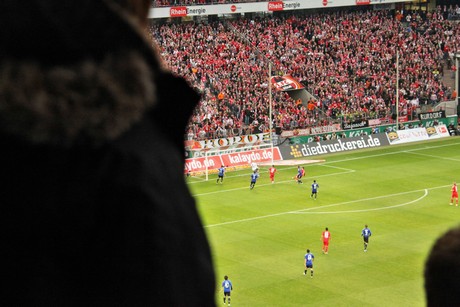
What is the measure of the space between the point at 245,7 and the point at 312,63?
20.4 feet

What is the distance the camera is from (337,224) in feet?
125

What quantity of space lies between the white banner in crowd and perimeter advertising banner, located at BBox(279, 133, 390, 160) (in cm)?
1358

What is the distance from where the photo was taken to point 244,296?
28734 mm

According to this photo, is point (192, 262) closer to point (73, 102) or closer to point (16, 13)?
point (73, 102)

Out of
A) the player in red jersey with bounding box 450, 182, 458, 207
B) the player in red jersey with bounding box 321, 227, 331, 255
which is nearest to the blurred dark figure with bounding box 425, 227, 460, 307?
the player in red jersey with bounding box 321, 227, 331, 255

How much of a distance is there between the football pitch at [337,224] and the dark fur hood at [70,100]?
69.6 feet

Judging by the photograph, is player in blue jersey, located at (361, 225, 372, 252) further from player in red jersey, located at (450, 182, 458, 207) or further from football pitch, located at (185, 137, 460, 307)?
player in red jersey, located at (450, 182, 458, 207)

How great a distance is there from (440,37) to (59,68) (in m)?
70.7

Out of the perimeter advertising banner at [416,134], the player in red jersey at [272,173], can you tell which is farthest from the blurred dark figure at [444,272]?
the perimeter advertising banner at [416,134]

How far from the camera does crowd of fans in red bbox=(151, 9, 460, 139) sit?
5522cm

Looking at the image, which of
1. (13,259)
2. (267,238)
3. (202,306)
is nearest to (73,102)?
(13,259)

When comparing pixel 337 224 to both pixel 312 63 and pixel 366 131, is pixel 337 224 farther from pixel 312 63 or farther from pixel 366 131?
pixel 312 63

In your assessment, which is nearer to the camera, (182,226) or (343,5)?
(182,226)

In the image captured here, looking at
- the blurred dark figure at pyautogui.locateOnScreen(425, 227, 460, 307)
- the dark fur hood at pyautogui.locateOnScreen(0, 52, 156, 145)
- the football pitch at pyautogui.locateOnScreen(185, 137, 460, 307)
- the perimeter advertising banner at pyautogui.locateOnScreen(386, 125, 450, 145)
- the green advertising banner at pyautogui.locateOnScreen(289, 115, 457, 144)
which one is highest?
the dark fur hood at pyautogui.locateOnScreen(0, 52, 156, 145)
